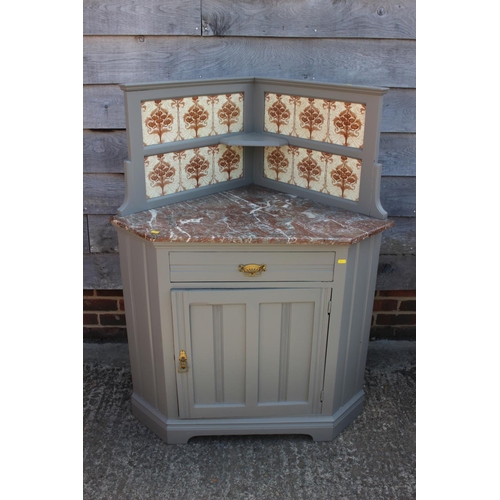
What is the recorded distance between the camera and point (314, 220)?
2186 millimetres

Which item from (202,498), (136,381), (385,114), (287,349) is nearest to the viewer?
(202,498)

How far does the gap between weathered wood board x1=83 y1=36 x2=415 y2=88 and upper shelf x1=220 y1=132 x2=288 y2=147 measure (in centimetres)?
32

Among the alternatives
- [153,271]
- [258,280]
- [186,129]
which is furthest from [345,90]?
[153,271]

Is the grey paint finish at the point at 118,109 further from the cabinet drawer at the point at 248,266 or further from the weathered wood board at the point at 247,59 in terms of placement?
the cabinet drawer at the point at 248,266

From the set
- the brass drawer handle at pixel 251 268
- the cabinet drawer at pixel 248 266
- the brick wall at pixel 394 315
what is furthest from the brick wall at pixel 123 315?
the brass drawer handle at pixel 251 268

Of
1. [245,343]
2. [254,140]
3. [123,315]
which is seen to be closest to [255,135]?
[254,140]

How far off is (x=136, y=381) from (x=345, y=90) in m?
1.59

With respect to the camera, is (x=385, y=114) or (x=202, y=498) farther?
(x=385, y=114)

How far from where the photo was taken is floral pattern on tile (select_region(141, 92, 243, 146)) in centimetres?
220

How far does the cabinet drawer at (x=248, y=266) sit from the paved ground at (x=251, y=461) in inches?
31.4

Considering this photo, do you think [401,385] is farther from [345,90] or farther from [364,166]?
[345,90]

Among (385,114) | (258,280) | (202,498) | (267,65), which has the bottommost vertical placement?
(202,498)

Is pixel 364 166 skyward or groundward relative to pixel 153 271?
skyward

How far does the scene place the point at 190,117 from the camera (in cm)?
234
